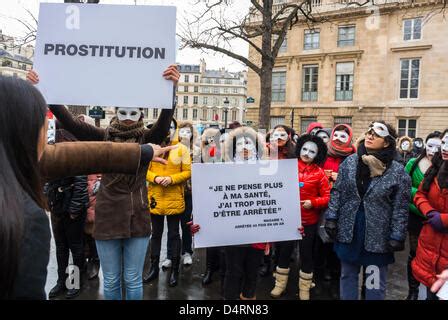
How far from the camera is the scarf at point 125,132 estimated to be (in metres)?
2.98

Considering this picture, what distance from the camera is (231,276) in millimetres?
3439

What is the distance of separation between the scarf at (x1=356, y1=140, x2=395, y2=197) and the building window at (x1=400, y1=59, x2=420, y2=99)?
1102 inches

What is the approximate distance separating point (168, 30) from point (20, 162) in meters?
1.74

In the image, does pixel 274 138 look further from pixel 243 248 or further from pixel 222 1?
pixel 222 1

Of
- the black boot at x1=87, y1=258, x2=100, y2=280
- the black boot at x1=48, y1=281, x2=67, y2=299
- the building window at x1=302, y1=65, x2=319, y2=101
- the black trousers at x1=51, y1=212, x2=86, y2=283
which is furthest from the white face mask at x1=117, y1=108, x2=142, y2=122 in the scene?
the building window at x1=302, y1=65, x2=319, y2=101

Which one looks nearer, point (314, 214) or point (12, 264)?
point (12, 264)

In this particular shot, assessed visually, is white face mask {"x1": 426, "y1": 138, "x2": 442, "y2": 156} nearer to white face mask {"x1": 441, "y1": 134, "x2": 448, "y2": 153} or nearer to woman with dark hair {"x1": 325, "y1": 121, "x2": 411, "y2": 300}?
white face mask {"x1": 441, "y1": 134, "x2": 448, "y2": 153}

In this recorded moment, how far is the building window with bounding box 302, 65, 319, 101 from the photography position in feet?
103

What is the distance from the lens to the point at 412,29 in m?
27.8

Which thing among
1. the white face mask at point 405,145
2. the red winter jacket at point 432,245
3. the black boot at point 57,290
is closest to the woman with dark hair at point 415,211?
the red winter jacket at point 432,245

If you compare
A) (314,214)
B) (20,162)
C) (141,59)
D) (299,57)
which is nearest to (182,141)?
(314,214)

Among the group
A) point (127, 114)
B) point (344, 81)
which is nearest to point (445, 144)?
point (127, 114)

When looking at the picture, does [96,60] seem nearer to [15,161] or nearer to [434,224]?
[15,161]

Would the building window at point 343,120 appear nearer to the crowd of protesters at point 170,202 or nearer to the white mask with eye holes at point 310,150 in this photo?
the crowd of protesters at point 170,202
